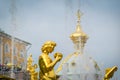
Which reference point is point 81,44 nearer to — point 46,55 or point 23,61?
point 23,61

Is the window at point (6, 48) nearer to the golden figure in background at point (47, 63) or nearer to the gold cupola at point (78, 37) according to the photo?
the gold cupola at point (78, 37)

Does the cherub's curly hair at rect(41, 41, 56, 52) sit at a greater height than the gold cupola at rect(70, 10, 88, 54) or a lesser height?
lesser

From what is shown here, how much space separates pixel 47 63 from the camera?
33.3ft

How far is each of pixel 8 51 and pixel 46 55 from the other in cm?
4003

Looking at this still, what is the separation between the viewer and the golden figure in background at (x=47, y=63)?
33.1 ft

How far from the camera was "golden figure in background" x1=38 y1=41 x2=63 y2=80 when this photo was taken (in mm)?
10084

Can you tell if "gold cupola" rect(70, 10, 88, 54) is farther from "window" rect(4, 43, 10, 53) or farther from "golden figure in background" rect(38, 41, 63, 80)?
"golden figure in background" rect(38, 41, 63, 80)

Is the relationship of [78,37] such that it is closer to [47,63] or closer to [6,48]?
[6,48]

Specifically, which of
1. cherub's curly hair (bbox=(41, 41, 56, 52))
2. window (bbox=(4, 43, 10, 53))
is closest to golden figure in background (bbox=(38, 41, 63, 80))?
cherub's curly hair (bbox=(41, 41, 56, 52))

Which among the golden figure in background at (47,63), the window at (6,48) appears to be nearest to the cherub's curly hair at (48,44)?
the golden figure in background at (47,63)

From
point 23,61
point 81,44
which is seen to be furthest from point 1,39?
point 81,44

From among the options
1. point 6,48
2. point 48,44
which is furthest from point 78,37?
point 48,44

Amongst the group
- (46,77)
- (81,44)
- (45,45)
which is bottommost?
(46,77)

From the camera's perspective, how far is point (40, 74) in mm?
10383
